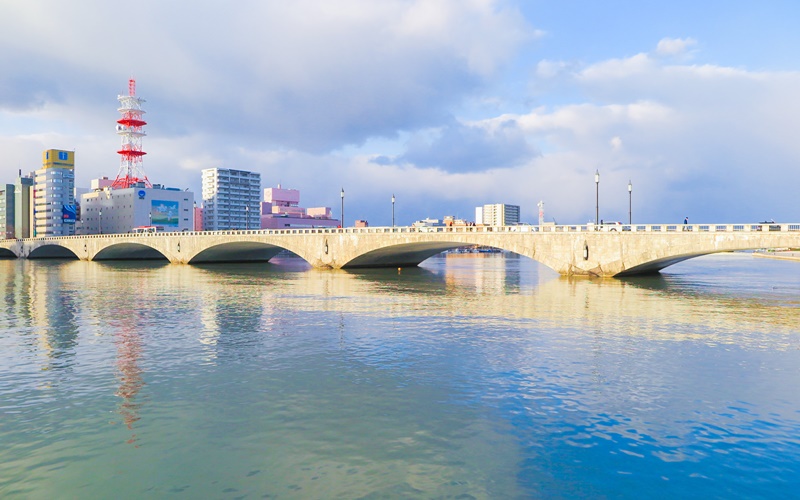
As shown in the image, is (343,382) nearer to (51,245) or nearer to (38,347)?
(38,347)

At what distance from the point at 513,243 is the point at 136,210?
14092 centimetres

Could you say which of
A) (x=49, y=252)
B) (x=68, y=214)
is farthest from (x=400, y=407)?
(x=68, y=214)

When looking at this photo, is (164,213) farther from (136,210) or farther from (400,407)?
(400,407)

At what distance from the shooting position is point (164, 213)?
6939 inches

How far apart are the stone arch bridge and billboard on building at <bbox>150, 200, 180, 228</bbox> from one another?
65.4m

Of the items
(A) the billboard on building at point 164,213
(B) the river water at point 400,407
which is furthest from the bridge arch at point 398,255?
(A) the billboard on building at point 164,213

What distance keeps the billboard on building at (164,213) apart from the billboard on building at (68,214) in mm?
30627

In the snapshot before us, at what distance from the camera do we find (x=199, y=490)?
33.0ft

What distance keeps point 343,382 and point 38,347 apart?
13444mm

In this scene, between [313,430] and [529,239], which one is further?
[529,239]

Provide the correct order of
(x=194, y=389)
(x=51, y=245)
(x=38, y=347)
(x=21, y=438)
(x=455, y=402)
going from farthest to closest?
1. (x=51, y=245)
2. (x=38, y=347)
3. (x=194, y=389)
4. (x=455, y=402)
5. (x=21, y=438)

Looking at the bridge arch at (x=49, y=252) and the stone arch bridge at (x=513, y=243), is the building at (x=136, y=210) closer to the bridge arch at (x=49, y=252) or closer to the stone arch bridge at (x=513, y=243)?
the bridge arch at (x=49, y=252)

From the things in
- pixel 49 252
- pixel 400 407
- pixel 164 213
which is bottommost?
pixel 400 407

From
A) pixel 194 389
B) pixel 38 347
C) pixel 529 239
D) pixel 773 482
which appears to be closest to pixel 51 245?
pixel 529 239
